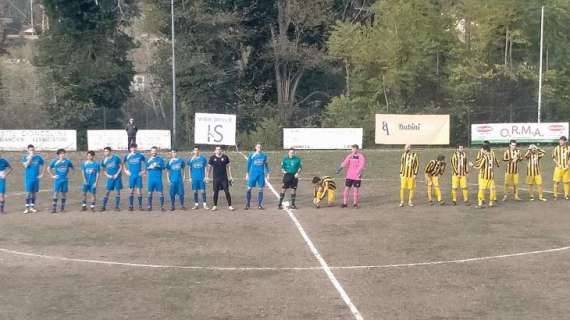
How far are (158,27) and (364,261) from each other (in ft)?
142

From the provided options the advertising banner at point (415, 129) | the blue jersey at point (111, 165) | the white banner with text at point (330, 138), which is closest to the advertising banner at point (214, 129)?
the white banner with text at point (330, 138)

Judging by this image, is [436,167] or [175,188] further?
[436,167]

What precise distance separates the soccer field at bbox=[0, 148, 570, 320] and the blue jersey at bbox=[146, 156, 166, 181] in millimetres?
Result: 1188

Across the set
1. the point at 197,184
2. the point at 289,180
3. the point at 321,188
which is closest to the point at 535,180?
the point at 321,188

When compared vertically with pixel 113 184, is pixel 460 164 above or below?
above

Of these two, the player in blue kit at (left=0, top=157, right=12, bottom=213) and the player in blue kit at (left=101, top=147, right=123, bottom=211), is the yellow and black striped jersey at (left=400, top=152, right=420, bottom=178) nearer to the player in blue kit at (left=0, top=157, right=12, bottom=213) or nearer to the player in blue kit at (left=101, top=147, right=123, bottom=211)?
the player in blue kit at (left=101, top=147, right=123, bottom=211)

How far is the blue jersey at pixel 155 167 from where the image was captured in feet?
71.2

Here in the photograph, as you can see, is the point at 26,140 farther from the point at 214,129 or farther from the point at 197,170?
the point at 197,170

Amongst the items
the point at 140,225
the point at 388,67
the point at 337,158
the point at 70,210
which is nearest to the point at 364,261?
the point at 140,225

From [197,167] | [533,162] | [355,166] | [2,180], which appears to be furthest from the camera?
[533,162]

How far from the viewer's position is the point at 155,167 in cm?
2172

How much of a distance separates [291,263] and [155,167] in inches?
328

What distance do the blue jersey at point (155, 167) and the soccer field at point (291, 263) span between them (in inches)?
46.8

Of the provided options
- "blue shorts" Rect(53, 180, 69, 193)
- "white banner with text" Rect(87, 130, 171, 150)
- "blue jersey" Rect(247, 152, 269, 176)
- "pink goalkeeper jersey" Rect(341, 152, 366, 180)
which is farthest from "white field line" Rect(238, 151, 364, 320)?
"white banner with text" Rect(87, 130, 171, 150)
